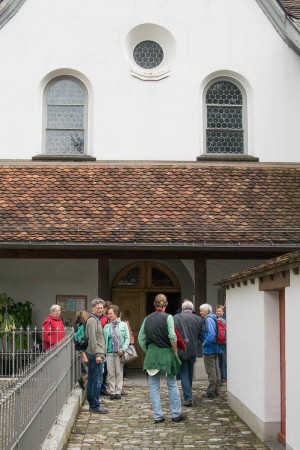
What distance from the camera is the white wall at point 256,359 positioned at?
395 inches

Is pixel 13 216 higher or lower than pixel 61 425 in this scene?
higher

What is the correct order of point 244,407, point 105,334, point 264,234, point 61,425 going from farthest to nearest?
point 264,234 → point 105,334 → point 244,407 → point 61,425

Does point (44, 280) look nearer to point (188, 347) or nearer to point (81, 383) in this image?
point (81, 383)

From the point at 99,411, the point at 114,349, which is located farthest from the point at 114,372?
the point at 99,411

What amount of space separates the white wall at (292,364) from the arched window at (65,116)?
1178cm

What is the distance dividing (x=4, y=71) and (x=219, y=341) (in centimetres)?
918

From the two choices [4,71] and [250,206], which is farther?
[4,71]

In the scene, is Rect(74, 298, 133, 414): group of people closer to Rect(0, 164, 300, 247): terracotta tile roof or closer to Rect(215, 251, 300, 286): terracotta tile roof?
Rect(215, 251, 300, 286): terracotta tile roof

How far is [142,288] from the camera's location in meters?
20.0

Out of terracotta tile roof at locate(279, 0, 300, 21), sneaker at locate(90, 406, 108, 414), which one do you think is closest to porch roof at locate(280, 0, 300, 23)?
terracotta tile roof at locate(279, 0, 300, 21)

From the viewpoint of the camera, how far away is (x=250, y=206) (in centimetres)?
1794

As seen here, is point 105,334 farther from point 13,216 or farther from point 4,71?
point 4,71

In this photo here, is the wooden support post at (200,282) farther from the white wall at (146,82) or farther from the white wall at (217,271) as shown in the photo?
the white wall at (146,82)

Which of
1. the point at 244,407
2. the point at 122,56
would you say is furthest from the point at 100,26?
the point at 244,407
